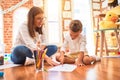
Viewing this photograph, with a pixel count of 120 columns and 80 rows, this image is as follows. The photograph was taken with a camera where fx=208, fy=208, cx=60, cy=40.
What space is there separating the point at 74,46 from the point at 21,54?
58 cm

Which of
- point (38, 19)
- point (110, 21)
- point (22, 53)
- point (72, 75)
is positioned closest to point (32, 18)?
point (38, 19)

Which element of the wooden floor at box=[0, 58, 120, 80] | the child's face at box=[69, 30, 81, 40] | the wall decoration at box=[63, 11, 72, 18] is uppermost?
the wall decoration at box=[63, 11, 72, 18]

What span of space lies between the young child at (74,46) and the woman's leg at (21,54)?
353mm

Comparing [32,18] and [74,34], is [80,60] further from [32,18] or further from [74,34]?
[32,18]

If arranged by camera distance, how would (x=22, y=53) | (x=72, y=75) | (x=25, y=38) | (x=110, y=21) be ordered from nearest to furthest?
(x=72, y=75)
(x=25, y=38)
(x=22, y=53)
(x=110, y=21)

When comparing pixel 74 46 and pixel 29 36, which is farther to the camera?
pixel 74 46

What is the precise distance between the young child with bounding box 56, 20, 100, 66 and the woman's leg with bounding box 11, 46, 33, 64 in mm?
353

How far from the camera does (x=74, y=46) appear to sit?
7.44 feet

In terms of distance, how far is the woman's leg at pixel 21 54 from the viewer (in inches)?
84.2

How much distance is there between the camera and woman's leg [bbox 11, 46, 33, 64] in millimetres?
2139

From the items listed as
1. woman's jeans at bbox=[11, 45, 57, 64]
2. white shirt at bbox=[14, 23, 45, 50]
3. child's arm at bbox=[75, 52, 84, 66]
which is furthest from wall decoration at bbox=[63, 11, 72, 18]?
child's arm at bbox=[75, 52, 84, 66]

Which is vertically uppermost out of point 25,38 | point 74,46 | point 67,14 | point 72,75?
point 67,14

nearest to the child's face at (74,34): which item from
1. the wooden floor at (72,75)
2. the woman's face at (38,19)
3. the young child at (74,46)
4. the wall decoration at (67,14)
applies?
the young child at (74,46)

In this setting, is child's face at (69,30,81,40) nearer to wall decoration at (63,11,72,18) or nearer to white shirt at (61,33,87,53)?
white shirt at (61,33,87,53)
